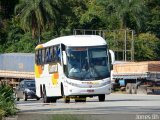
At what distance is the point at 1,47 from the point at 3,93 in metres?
71.8

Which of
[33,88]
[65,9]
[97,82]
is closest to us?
[97,82]

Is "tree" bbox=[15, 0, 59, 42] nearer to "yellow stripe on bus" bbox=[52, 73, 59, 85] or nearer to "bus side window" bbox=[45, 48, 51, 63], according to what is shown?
"bus side window" bbox=[45, 48, 51, 63]

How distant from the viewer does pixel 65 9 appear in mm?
89938

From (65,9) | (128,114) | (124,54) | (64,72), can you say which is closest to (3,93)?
(128,114)

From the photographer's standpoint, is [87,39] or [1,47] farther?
[1,47]

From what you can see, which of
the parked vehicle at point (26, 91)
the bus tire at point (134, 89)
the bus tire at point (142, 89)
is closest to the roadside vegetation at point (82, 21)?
the bus tire at point (134, 89)

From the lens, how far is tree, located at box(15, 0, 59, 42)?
281 ft

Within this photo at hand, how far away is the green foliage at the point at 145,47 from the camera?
88000 mm

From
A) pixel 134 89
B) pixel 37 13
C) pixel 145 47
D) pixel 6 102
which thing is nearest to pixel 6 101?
pixel 6 102

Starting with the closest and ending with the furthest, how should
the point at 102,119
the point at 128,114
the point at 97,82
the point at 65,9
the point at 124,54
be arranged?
the point at 102,119 < the point at 128,114 < the point at 97,82 < the point at 124,54 < the point at 65,9

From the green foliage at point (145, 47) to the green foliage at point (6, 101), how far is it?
6495cm

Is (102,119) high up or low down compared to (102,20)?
down

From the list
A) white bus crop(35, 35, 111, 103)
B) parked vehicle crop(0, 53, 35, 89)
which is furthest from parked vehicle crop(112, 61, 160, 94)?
white bus crop(35, 35, 111, 103)

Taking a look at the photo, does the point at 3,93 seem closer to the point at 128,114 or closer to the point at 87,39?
the point at 128,114
